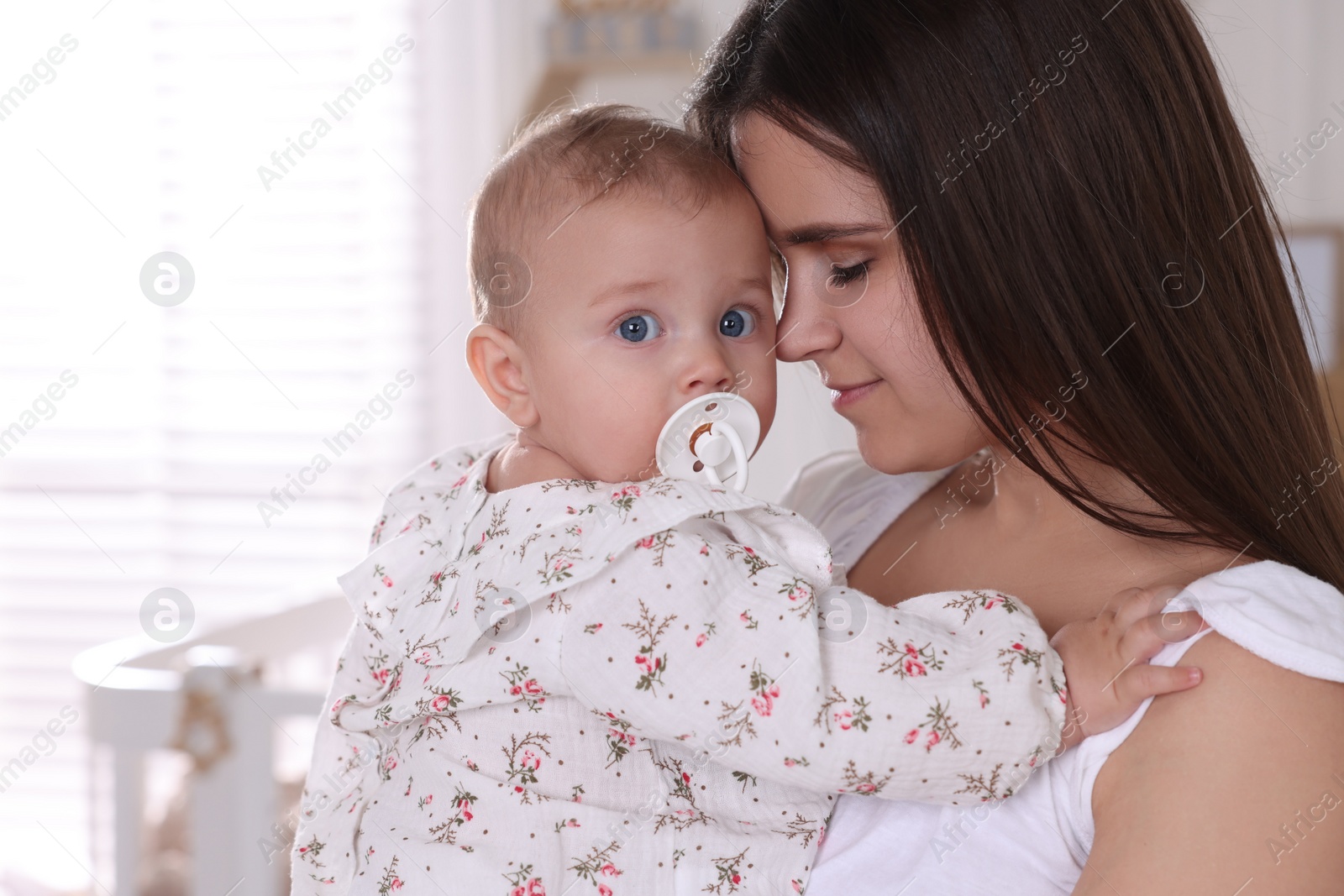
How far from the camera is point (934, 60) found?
2.94 feet

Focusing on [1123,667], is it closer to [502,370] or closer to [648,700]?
[648,700]

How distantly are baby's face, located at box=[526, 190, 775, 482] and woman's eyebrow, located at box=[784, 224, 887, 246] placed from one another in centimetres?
6

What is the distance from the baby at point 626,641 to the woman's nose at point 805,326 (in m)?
0.04

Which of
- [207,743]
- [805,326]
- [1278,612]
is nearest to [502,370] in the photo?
[805,326]

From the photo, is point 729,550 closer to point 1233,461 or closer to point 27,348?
point 1233,461

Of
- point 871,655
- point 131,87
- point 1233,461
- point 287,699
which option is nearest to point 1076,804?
point 871,655

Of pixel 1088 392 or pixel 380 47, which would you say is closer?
pixel 1088 392

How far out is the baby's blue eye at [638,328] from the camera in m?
0.91

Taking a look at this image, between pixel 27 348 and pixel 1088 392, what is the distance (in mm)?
2335

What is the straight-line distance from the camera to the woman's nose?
1.01 m

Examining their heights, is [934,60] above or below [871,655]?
above

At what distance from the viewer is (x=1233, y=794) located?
73 cm

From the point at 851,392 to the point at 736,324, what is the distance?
0.16 m

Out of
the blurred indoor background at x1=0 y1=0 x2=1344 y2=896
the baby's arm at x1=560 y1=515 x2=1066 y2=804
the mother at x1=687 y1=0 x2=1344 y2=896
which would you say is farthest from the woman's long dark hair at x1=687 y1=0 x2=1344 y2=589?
the blurred indoor background at x1=0 y1=0 x2=1344 y2=896
